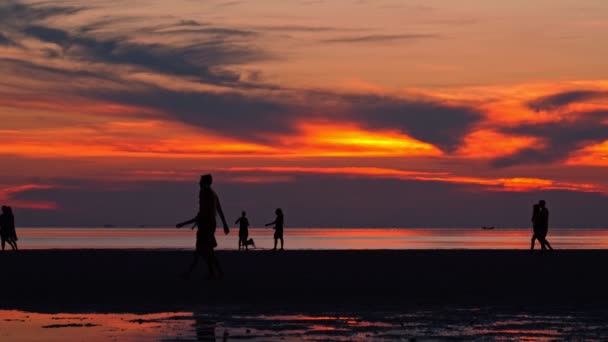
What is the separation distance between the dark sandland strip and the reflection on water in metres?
1.41

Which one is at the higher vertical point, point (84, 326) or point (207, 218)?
point (207, 218)

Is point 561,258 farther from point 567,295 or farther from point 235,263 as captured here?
point 567,295

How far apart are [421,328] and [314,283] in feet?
29.8

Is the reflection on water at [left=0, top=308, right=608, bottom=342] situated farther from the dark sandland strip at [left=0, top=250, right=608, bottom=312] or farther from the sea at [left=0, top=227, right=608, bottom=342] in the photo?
the dark sandland strip at [left=0, top=250, right=608, bottom=312]

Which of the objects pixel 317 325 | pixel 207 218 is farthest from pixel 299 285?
pixel 317 325

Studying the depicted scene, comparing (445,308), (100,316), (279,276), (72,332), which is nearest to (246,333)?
(72,332)

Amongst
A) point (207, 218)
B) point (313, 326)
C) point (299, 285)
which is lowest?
point (313, 326)

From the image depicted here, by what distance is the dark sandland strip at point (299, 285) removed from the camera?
1742cm

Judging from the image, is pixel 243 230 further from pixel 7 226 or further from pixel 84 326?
pixel 84 326

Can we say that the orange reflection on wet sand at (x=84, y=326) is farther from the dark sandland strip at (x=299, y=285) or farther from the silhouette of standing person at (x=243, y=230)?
the silhouette of standing person at (x=243, y=230)

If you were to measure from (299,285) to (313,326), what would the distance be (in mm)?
7986

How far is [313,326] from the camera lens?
44.8ft

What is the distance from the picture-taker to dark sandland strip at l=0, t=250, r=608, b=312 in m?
17.4

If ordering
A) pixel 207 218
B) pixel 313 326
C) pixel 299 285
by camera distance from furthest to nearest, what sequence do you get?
1. pixel 207 218
2. pixel 299 285
3. pixel 313 326
